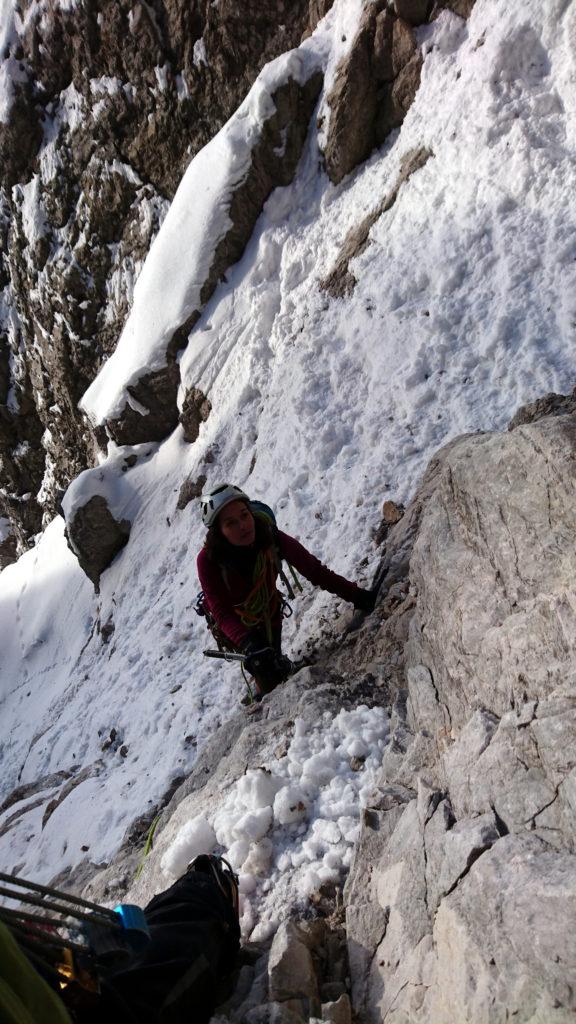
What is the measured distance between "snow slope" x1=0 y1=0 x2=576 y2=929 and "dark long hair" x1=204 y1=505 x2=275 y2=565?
1214 mm

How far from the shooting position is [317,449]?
335 inches

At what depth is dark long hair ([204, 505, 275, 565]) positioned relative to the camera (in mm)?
5551

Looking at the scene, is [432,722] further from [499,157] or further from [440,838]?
[499,157]

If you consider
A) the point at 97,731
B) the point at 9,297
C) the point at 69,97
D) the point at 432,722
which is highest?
the point at 69,97

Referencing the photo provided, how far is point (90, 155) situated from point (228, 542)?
18472mm

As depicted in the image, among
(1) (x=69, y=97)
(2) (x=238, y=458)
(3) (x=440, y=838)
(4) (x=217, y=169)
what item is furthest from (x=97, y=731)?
(1) (x=69, y=97)

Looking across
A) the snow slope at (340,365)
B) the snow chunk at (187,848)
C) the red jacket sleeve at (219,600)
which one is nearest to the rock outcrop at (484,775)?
the snow chunk at (187,848)

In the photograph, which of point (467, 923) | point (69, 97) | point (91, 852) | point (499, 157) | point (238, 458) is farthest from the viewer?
point (69, 97)

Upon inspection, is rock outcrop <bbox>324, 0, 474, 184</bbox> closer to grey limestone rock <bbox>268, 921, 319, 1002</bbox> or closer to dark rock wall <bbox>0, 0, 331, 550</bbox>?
dark rock wall <bbox>0, 0, 331, 550</bbox>

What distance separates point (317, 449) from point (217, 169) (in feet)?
26.5

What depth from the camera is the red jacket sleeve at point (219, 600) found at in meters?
5.67

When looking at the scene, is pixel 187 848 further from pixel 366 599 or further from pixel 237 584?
pixel 366 599

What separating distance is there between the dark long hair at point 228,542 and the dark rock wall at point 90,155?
12.6m

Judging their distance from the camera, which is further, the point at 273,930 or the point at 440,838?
the point at 273,930
